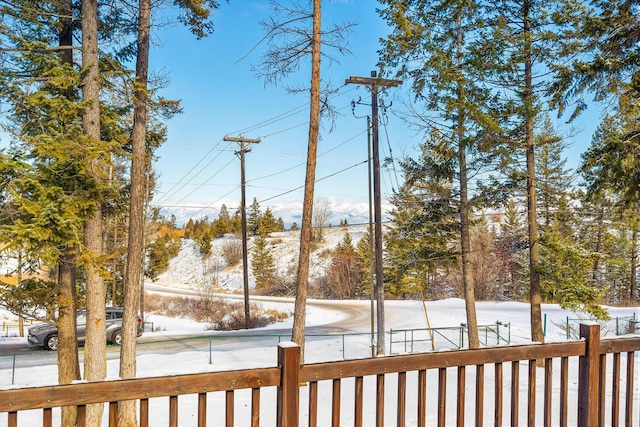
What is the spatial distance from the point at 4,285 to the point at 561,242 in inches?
449

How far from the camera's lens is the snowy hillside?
3959cm

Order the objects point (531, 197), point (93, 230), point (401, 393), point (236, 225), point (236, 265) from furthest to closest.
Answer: point (236, 225)
point (236, 265)
point (531, 197)
point (93, 230)
point (401, 393)

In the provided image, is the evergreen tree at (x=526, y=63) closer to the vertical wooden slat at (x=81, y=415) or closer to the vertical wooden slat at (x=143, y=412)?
the vertical wooden slat at (x=143, y=412)

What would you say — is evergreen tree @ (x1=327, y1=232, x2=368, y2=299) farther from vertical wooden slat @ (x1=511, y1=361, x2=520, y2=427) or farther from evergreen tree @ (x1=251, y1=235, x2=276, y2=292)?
vertical wooden slat @ (x1=511, y1=361, x2=520, y2=427)

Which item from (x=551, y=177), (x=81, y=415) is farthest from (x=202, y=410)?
(x=551, y=177)

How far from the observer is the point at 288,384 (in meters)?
2.17

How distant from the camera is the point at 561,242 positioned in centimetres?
1039

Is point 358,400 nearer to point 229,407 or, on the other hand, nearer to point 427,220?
point 229,407

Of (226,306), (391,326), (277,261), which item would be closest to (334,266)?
(277,261)

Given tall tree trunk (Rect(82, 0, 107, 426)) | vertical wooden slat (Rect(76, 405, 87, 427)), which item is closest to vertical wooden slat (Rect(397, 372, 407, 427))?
vertical wooden slat (Rect(76, 405, 87, 427))

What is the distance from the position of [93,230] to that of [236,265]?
36.3m

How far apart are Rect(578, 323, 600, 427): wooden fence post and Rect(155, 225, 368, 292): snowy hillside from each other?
115ft

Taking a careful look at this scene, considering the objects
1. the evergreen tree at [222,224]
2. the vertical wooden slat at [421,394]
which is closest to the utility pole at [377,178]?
the vertical wooden slat at [421,394]

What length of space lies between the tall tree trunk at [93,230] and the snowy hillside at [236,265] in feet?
101
